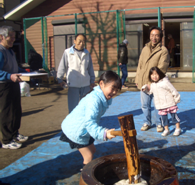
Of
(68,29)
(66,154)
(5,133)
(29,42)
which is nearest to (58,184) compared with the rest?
(66,154)

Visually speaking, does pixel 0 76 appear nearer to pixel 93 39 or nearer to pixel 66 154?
pixel 66 154

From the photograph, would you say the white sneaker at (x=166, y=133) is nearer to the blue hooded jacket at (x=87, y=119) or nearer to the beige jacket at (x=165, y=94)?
the beige jacket at (x=165, y=94)

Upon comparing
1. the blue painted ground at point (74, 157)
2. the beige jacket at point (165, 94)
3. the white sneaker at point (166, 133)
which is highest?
the beige jacket at point (165, 94)

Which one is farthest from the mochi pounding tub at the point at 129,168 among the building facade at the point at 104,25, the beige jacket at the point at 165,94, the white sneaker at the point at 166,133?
the building facade at the point at 104,25

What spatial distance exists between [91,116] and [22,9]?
45.0ft

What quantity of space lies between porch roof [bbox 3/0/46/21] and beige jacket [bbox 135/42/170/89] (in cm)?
1115

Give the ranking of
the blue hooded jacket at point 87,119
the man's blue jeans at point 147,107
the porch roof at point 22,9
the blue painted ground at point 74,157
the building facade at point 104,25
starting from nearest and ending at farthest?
the blue hooded jacket at point 87,119, the blue painted ground at point 74,157, the man's blue jeans at point 147,107, the building facade at point 104,25, the porch roof at point 22,9

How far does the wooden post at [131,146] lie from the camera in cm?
196

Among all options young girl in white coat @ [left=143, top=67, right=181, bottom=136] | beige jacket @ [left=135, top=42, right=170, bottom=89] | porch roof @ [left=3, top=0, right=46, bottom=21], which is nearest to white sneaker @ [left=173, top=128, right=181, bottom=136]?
young girl in white coat @ [left=143, top=67, right=181, bottom=136]

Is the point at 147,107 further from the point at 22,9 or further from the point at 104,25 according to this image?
the point at 22,9

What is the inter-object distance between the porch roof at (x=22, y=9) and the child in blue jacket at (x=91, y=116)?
12.8 m

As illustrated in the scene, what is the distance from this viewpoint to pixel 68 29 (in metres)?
13.8

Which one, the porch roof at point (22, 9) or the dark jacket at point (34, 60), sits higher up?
the porch roof at point (22, 9)

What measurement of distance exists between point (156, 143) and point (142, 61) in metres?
1.60
